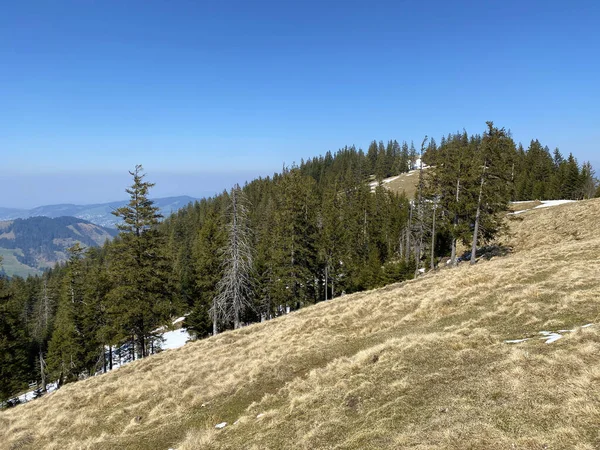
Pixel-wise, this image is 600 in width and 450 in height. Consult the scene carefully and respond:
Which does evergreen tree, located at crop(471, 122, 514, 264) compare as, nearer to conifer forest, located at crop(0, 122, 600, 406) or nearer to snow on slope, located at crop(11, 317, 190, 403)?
conifer forest, located at crop(0, 122, 600, 406)

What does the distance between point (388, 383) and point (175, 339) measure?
47.9m

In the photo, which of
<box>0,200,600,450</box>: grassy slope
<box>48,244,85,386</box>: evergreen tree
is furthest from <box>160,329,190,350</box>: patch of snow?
<box>0,200,600,450</box>: grassy slope

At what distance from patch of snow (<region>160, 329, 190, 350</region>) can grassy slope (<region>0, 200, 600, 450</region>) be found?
90.0 ft

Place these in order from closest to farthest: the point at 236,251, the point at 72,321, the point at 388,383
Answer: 1. the point at 388,383
2. the point at 236,251
3. the point at 72,321

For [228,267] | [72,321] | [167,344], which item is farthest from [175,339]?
[228,267]

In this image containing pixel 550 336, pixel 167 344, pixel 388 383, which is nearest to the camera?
pixel 388 383

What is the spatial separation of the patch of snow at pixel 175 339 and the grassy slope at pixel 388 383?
27442 millimetres

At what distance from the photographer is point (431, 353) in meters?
11.4

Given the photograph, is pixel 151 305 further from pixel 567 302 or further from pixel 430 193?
pixel 430 193

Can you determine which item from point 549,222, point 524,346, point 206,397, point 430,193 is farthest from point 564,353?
point 549,222

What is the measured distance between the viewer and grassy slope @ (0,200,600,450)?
23.0 feet

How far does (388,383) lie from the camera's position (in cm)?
993

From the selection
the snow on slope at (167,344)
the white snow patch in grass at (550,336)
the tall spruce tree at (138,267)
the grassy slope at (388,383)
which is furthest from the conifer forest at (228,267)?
the white snow patch in grass at (550,336)

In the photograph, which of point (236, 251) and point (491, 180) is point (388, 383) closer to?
point (236, 251)
